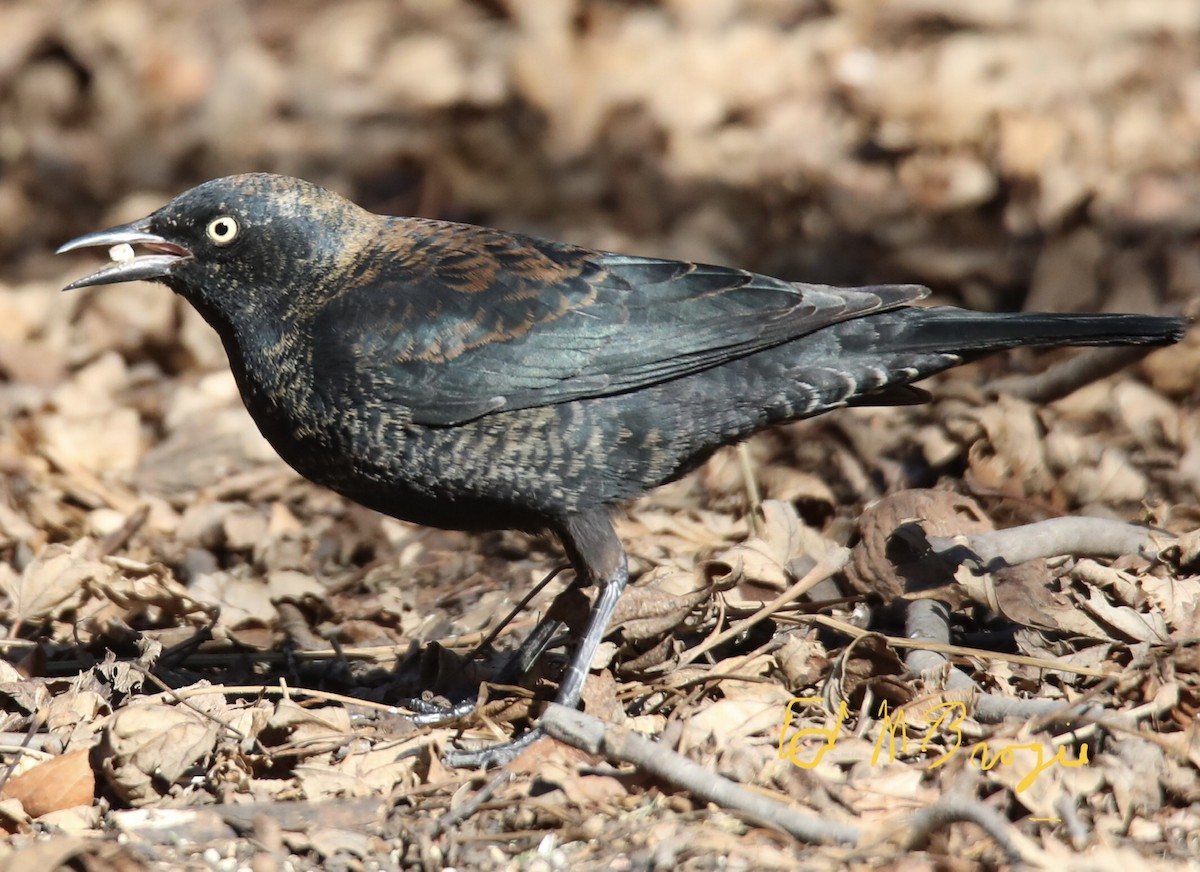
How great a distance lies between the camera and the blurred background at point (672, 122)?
8.59 m

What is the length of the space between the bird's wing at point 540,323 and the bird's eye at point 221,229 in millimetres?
478

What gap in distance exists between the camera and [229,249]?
207 inches

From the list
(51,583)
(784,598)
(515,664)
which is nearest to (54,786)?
(51,583)

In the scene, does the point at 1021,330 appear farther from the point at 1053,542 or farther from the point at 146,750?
the point at 146,750

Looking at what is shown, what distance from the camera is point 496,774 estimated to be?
429 centimetres

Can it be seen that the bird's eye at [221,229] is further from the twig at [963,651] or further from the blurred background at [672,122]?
the blurred background at [672,122]

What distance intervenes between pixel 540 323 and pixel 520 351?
0.46 ft

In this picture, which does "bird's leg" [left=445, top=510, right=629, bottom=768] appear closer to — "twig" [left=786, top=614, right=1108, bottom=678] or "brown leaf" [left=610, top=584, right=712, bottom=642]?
"brown leaf" [left=610, top=584, right=712, bottom=642]

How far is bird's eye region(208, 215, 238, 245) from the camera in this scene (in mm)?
5242

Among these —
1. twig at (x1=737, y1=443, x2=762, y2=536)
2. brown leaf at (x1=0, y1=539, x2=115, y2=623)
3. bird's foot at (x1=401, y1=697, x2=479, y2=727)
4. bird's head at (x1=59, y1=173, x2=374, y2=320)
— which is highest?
bird's head at (x1=59, y1=173, x2=374, y2=320)

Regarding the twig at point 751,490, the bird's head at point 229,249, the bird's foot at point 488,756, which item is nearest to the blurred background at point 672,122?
the twig at point 751,490
